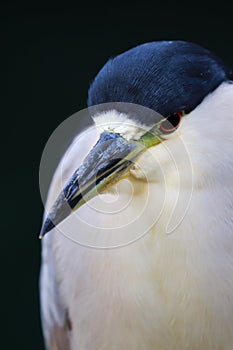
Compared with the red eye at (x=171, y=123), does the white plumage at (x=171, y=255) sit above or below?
below

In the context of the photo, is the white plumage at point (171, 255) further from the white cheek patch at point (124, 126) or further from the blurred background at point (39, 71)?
the blurred background at point (39, 71)

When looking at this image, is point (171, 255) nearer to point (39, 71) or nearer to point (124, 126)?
point (124, 126)

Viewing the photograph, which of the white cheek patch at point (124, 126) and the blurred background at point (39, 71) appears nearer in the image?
the white cheek patch at point (124, 126)

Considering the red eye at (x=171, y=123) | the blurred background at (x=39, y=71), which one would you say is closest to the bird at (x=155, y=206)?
the red eye at (x=171, y=123)

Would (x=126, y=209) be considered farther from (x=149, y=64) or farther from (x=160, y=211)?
(x=149, y=64)

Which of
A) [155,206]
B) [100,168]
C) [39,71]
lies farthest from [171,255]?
[39,71]

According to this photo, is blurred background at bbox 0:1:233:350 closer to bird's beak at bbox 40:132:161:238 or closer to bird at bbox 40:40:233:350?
bird at bbox 40:40:233:350
